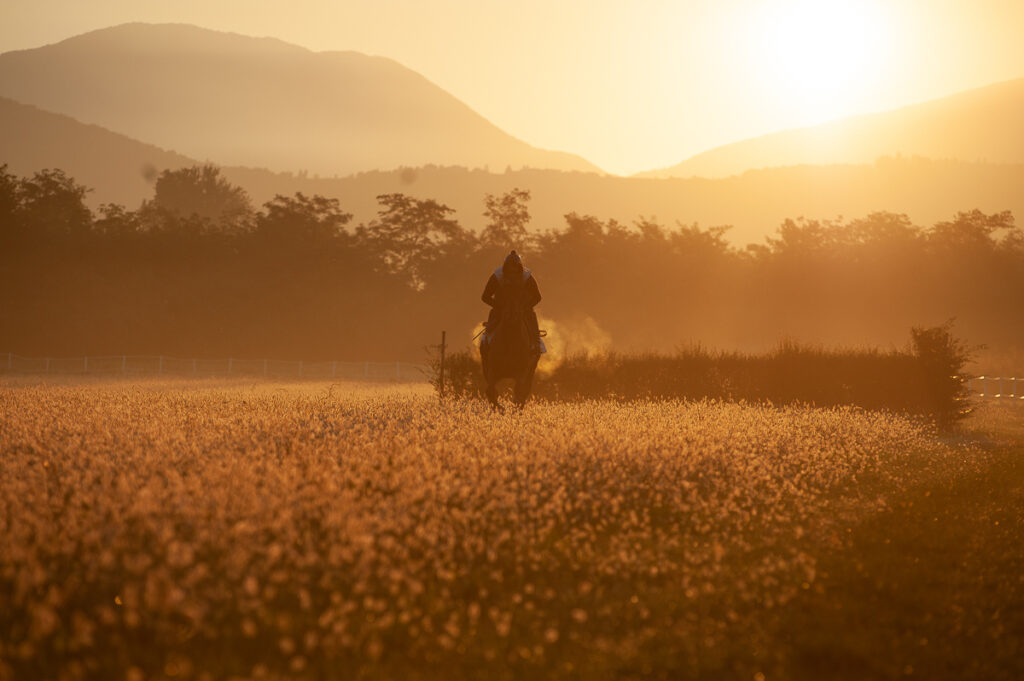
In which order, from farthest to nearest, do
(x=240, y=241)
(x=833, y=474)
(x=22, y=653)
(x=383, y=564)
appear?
(x=240, y=241), (x=833, y=474), (x=383, y=564), (x=22, y=653)

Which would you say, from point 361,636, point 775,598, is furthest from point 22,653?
point 775,598

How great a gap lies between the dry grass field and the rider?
5249 mm

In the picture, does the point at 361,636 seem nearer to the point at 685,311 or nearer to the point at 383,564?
the point at 383,564

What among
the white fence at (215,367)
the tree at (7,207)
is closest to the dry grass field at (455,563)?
the white fence at (215,367)

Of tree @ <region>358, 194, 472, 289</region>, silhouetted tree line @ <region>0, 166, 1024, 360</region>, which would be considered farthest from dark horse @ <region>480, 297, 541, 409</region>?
tree @ <region>358, 194, 472, 289</region>

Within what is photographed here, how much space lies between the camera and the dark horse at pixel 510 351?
16891mm

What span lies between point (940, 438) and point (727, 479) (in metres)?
12.8

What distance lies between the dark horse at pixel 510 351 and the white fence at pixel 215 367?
1602 inches

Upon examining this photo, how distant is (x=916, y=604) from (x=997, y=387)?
3906cm

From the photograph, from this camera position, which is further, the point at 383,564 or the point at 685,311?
the point at 685,311

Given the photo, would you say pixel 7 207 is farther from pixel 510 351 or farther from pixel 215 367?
pixel 510 351

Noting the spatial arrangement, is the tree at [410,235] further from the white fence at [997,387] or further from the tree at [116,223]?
the white fence at [997,387]

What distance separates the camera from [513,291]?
1686cm

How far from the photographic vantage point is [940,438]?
2173cm
